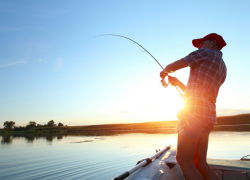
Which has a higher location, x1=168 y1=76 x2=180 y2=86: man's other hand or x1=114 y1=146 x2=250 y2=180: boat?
x1=168 y1=76 x2=180 y2=86: man's other hand

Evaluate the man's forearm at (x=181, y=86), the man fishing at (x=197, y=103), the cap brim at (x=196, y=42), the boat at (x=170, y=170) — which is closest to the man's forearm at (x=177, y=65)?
the man fishing at (x=197, y=103)

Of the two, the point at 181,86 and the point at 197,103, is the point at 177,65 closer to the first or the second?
the point at 197,103

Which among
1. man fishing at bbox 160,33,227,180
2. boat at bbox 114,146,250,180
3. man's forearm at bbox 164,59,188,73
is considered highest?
man's forearm at bbox 164,59,188,73

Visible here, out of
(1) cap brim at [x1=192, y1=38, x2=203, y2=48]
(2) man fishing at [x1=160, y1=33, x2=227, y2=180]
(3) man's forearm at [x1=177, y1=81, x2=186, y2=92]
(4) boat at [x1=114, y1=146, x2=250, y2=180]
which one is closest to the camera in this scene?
(2) man fishing at [x1=160, y1=33, x2=227, y2=180]

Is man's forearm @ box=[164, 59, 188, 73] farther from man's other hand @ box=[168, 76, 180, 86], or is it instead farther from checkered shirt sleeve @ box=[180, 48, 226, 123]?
man's other hand @ box=[168, 76, 180, 86]

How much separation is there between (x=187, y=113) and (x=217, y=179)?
38.1 inches

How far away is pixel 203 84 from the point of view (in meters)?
1.94

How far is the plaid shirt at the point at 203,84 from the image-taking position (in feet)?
6.23

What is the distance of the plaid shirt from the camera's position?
6.23 ft

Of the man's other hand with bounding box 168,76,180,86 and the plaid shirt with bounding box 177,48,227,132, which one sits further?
Result: the man's other hand with bounding box 168,76,180,86

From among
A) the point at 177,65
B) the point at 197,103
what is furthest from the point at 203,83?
the point at 177,65

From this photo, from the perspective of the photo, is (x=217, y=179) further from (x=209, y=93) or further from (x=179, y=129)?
(x=209, y=93)

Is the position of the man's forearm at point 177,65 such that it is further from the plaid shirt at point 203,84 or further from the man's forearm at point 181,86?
the man's forearm at point 181,86

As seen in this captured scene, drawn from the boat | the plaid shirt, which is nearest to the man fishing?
the plaid shirt
